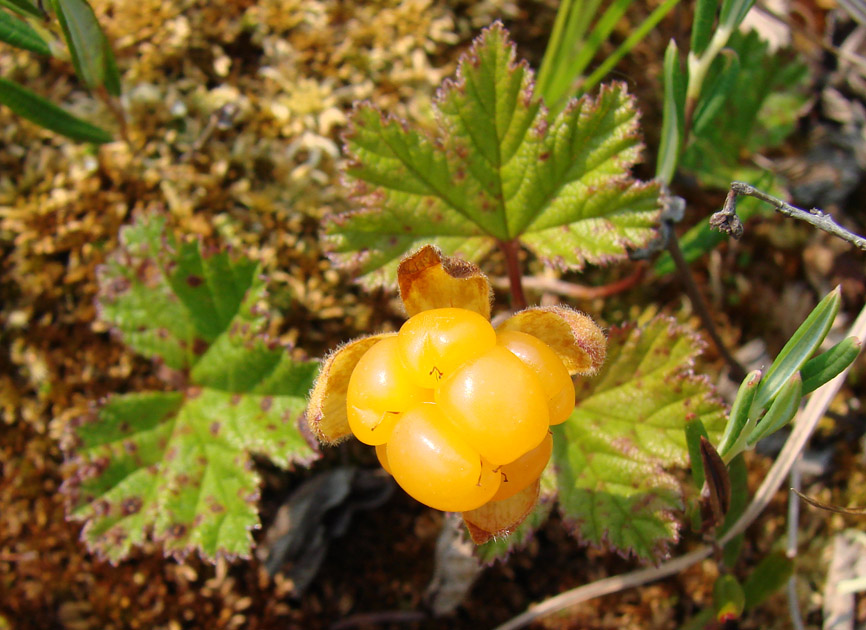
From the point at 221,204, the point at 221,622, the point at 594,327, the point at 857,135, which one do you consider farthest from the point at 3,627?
the point at 857,135

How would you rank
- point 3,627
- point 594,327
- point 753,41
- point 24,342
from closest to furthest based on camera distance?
point 594,327
point 3,627
point 24,342
point 753,41

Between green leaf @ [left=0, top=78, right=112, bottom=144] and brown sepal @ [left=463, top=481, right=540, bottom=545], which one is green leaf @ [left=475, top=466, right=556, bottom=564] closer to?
brown sepal @ [left=463, top=481, right=540, bottom=545]

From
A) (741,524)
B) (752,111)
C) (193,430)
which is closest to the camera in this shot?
(741,524)

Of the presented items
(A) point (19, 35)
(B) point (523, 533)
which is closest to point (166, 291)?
(A) point (19, 35)

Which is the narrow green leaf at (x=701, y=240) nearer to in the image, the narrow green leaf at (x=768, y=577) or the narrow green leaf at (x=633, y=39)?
the narrow green leaf at (x=633, y=39)

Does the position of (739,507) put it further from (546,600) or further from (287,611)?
(287,611)

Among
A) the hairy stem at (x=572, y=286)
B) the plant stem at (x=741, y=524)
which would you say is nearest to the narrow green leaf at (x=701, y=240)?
the hairy stem at (x=572, y=286)

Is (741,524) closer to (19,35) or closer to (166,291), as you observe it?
(166,291)
